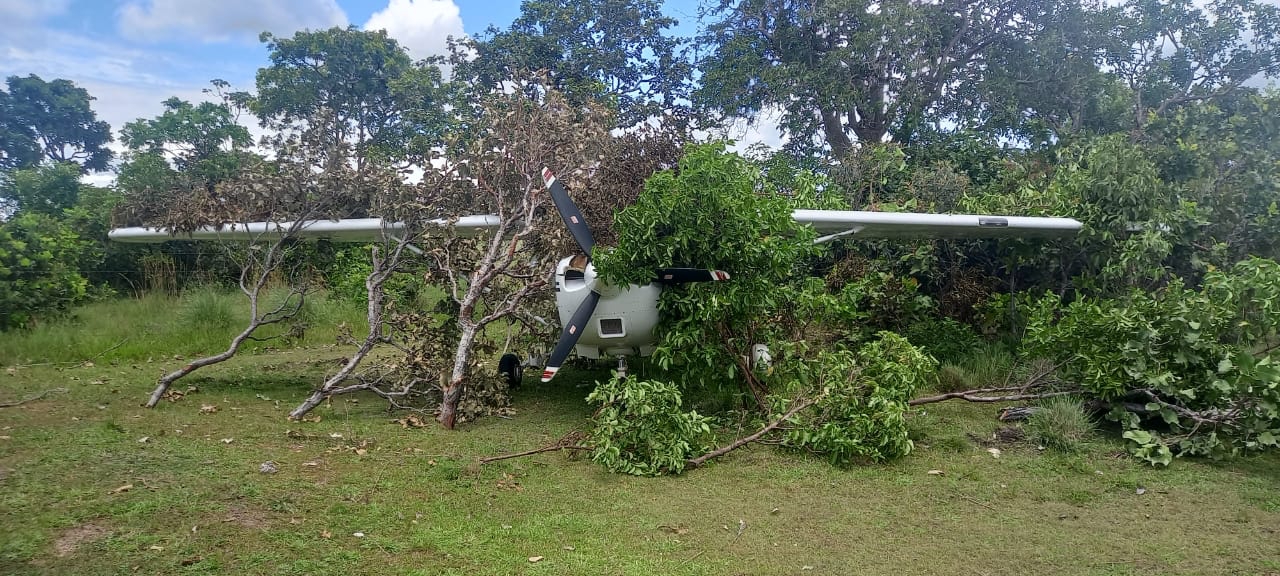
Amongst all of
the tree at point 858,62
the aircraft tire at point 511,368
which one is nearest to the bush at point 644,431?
the aircraft tire at point 511,368

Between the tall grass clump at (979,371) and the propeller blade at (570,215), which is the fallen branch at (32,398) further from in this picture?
the tall grass clump at (979,371)

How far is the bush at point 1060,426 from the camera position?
577cm

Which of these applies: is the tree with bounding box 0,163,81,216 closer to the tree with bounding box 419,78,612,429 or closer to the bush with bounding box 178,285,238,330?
the bush with bounding box 178,285,238,330

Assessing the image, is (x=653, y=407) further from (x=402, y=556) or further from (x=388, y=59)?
(x=388, y=59)

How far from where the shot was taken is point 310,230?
8273mm

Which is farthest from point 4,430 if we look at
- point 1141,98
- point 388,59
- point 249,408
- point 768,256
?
point 388,59

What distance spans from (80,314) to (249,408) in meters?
7.41

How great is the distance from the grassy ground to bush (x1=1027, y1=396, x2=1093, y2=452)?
140 millimetres

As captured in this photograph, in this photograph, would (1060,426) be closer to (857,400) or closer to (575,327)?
(857,400)

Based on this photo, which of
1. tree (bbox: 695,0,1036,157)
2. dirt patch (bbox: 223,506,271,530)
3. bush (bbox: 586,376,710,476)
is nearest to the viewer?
dirt patch (bbox: 223,506,271,530)

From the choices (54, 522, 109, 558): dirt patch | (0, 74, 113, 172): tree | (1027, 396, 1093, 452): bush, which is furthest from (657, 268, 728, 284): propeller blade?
(0, 74, 113, 172): tree

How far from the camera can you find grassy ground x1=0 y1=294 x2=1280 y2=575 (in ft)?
11.8

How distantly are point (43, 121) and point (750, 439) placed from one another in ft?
123

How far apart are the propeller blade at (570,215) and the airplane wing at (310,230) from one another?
1.22 m
